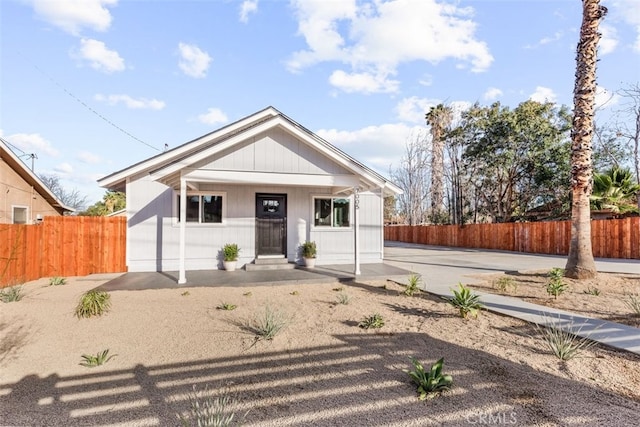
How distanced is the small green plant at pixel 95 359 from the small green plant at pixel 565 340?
5.36m

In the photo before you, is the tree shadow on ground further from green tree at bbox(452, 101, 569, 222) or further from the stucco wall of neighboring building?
green tree at bbox(452, 101, 569, 222)

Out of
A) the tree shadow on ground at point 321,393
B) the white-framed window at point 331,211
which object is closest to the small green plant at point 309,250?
the white-framed window at point 331,211

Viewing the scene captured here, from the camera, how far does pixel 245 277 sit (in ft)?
27.3

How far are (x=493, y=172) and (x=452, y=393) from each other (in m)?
21.6

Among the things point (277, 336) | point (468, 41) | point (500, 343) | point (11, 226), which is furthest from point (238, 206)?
point (468, 41)

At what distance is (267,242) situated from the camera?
10.3m

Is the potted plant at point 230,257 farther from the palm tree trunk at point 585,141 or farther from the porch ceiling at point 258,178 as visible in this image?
the palm tree trunk at point 585,141

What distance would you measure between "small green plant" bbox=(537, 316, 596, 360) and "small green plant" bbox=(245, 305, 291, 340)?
3448 mm

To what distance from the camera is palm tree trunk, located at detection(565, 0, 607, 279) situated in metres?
8.08

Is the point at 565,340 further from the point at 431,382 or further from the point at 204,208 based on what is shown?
the point at 204,208

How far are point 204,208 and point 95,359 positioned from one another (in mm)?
6418

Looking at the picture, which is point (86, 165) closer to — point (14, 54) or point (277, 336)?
point (14, 54)

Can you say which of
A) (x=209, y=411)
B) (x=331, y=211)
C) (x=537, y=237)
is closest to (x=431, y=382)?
(x=209, y=411)

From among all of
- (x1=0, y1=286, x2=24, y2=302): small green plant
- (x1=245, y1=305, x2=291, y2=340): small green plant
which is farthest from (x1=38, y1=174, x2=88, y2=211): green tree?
(x1=245, y1=305, x2=291, y2=340): small green plant
